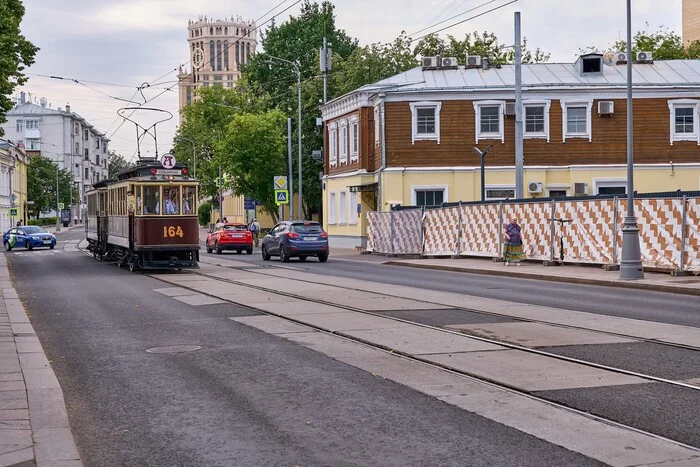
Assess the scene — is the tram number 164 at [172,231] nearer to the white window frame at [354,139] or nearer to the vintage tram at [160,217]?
the vintage tram at [160,217]

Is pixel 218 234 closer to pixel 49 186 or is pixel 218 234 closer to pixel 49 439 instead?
pixel 49 439

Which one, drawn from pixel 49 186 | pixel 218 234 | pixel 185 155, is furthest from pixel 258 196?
pixel 49 186

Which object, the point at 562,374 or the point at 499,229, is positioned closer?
the point at 562,374

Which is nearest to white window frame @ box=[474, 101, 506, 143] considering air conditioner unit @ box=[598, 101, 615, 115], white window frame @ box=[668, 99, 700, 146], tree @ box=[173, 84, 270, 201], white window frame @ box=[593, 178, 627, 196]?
air conditioner unit @ box=[598, 101, 615, 115]

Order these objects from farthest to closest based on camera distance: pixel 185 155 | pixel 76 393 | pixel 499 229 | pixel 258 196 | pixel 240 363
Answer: pixel 185 155, pixel 258 196, pixel 499 229, pixel 240 363, pixel 76 393

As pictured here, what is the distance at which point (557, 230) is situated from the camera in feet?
102

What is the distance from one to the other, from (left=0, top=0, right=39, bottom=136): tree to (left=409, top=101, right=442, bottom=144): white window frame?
19.7 m

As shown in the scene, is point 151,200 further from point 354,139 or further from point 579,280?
point 354,139

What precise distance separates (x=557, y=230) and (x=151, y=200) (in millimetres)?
12607

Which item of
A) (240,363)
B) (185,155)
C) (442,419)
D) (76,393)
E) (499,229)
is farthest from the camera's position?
(185,155)

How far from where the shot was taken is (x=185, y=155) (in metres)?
109

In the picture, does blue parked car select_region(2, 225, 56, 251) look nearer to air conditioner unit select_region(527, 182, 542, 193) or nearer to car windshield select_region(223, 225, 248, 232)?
car windshield select_region(223, 225, 248, 232)

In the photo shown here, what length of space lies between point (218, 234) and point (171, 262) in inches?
844

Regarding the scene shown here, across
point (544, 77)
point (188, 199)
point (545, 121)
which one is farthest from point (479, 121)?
point (188, 199)
